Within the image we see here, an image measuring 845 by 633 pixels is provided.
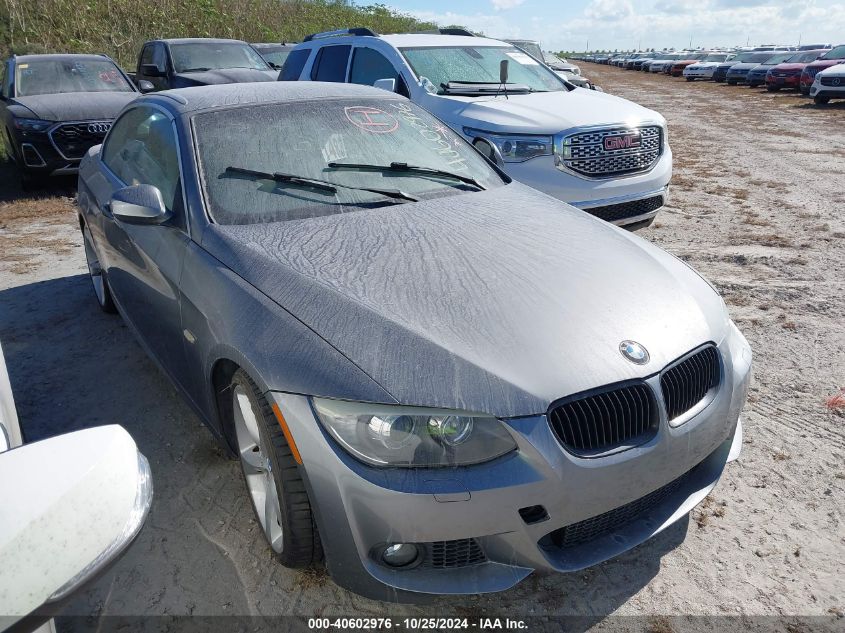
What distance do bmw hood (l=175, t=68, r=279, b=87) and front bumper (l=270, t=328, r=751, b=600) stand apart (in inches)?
377

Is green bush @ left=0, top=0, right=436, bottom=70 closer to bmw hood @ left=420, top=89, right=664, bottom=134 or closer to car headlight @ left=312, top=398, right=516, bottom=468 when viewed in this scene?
bmw hood @ left=420, top=89, right=664, bottom=134

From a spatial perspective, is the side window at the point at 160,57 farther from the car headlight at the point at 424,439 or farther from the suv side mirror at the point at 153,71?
the car headlight at the point at 424,439

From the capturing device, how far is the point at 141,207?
8.94ft

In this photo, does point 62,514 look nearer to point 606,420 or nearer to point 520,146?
point 606,420

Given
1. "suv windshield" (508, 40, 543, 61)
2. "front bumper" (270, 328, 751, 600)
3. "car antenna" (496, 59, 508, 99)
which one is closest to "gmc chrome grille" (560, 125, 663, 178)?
"car antenna" (496, 59, 508, 99)

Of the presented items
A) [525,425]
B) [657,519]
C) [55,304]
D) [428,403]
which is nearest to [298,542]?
[428,403]

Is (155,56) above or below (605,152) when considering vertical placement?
above

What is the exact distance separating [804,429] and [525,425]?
2009mm

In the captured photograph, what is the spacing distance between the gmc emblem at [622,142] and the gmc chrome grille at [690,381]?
363 centimetres

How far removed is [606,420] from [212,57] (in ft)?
37.1

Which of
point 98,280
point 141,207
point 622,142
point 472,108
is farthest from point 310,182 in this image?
point 622,142

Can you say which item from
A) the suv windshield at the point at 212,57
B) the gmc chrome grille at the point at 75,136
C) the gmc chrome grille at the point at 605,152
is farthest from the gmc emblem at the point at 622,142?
the suv windshield at the point at 212,57

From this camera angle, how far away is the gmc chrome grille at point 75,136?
792cm

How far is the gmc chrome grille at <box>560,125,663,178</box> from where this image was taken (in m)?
5.42
